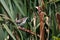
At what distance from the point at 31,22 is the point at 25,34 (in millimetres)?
83

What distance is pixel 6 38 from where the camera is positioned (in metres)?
1.28

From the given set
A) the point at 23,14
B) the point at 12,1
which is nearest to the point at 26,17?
the point at 23,14

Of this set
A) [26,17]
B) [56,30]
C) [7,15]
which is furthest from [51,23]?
[7,15]

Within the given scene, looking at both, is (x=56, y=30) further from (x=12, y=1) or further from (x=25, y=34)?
(x=12, y=1)

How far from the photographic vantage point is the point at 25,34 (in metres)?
1.32

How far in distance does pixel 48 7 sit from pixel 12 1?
229 millimetres

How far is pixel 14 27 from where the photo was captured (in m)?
1.30

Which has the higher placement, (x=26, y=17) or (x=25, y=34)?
(x=26, y=17)

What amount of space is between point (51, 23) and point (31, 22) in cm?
13

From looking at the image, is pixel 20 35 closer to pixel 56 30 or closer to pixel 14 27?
pixel 14 27

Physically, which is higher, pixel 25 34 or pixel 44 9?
Answer: pixel 44 9

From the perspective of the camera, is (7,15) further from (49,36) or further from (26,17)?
(49,36)

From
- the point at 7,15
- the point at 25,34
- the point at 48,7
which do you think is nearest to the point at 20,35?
the point at 25,34

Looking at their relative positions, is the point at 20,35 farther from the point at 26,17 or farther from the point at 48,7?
the point at 48,7
